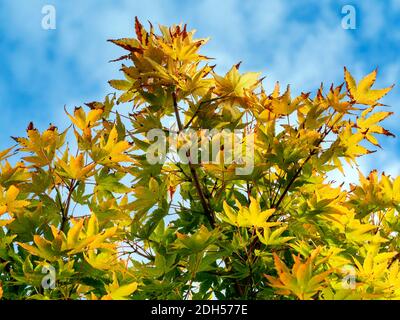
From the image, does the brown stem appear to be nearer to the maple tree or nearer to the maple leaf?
the maple tree

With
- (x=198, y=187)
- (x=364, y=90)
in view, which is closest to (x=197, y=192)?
(x=198, y=187)

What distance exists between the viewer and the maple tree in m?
2.44

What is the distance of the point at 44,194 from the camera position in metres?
2.61

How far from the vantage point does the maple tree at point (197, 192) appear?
2.44 meters

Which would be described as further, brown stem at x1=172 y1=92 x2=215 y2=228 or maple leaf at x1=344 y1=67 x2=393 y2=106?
maple leaf at x1=344 y1=67 x2=393 y2=106

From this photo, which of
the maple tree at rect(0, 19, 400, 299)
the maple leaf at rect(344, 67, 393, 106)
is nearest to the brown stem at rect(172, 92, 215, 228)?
the maple tree at rect(0, 19, 400, 299)

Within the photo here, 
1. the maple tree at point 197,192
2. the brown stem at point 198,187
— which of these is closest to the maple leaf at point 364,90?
the maple tree at point 197,192

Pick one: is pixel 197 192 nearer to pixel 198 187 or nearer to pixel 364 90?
pixel 198 187

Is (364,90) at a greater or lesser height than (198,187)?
greater

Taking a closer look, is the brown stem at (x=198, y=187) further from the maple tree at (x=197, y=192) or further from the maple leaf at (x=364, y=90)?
the maple leaf at (x=364, y=90)

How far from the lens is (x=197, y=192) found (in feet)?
9.32

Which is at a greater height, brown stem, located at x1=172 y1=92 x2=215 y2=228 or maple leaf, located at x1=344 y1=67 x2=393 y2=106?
maple leaf, located at x1=344 y1=67 x2=393 y2=106
